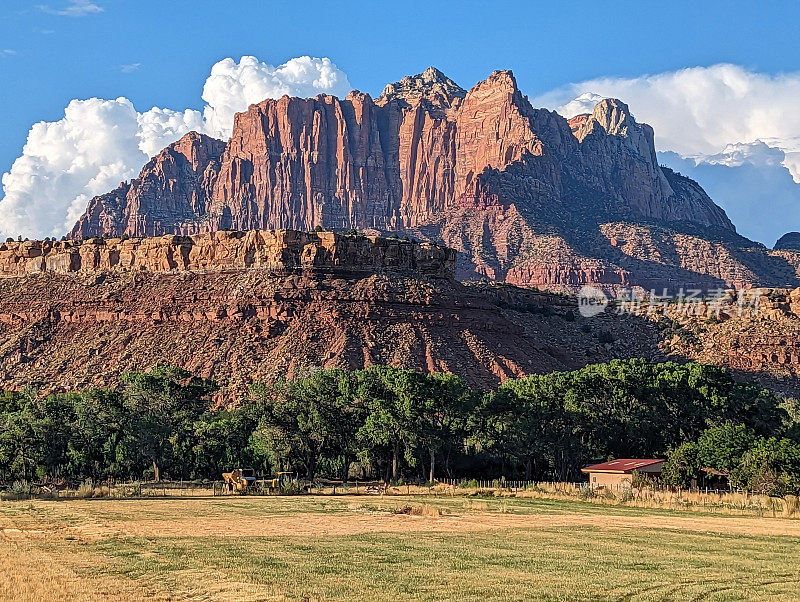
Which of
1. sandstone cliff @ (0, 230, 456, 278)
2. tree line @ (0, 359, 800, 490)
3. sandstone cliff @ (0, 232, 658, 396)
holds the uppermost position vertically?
sandstone cliff @ (0, 230, 456, 278)

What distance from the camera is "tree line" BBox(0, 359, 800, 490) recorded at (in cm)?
7992

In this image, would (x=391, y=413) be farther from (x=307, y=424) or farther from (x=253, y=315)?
(x=253, y=315)

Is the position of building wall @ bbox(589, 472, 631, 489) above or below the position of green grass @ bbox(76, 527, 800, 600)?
above

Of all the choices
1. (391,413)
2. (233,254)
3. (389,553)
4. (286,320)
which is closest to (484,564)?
(389,553)

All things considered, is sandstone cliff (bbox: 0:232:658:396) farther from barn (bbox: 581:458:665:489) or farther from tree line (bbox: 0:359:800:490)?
barn (bbox: 581:458:665:489)

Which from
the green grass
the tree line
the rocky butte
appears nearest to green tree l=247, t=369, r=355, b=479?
the tree line

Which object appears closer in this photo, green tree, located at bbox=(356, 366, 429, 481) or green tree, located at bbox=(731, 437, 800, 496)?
green tree, located at bbox=(731, 437, 800, 496)

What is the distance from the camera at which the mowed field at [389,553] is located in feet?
107

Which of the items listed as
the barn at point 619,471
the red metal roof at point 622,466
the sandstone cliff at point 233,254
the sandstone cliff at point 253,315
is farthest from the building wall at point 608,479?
the sandstone cliff at point 233,254

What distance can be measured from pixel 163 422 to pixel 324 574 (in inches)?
2139

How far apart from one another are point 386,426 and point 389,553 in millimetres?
39879

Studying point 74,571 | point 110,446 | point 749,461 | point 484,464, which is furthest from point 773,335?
point 74,571

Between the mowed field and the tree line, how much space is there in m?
20.9

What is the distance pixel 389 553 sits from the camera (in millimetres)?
39938
